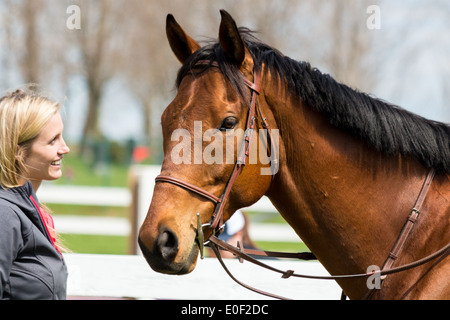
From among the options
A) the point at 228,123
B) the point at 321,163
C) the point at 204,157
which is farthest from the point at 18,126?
the point at 321,163

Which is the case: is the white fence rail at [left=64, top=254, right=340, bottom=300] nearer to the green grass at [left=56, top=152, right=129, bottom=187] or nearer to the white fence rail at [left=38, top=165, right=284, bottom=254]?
the white fence rail at [left=38, top=165, right=284, bottom=254]

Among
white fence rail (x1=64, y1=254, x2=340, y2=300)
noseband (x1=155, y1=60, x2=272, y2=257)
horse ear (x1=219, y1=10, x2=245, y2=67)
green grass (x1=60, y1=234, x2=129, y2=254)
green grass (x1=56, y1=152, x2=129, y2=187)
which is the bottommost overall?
green grass (x1=60, y1=234, x2=129, y2=254)

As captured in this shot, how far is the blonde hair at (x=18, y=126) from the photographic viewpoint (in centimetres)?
216

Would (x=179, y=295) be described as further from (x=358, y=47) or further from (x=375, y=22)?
(x=358, y=47)

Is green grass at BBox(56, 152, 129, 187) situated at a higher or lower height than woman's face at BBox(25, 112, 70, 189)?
lower

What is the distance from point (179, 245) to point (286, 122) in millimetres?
800

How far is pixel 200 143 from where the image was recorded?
2.23 meters

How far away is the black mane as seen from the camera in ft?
7.79

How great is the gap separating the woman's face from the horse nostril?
65 centimetres

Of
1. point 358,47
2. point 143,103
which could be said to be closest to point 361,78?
point 358,47

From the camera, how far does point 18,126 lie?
2.21m

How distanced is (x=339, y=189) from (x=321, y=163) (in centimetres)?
15

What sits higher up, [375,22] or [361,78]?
[361,78]

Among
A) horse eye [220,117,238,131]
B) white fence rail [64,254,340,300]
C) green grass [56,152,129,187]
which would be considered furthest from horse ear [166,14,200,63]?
green grass [56,152,129,187]
